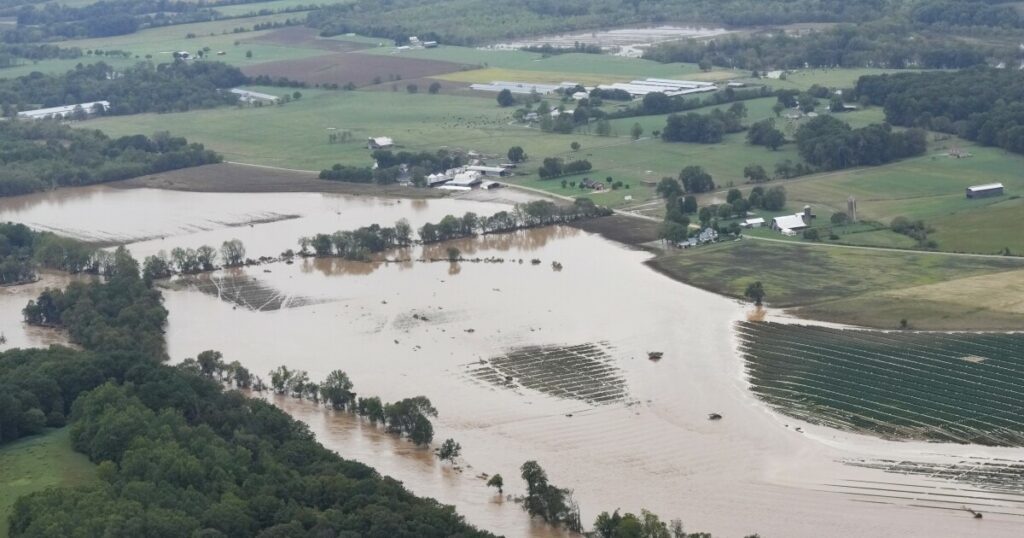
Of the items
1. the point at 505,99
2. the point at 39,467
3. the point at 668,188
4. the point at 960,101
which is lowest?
the point at 39,467

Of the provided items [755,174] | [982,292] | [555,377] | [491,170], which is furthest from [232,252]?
[982,292]

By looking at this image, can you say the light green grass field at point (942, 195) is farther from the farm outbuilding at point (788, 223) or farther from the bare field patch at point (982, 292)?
the bare field patch at point (982, 292)

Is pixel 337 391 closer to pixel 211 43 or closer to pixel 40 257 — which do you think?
pixel 40 257

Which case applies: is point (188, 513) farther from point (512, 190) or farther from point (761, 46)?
point (761, 46)

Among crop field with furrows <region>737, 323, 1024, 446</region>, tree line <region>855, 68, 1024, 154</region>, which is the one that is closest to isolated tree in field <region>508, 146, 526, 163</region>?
tree line <region>855, 68, 1024, 154</region>

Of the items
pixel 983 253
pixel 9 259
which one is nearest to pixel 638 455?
pixel 983 253

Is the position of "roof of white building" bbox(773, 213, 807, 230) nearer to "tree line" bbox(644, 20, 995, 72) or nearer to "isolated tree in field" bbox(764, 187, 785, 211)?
"isolated tree in field" bbox(764, 187, 785, 211)
